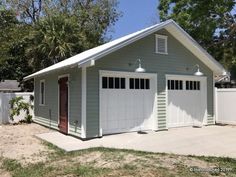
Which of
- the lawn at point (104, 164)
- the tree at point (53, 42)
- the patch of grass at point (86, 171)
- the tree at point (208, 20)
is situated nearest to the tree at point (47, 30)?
the tree at point (53, 42)

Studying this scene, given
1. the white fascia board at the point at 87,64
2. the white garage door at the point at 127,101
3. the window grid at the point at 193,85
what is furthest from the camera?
the window grid at the point at 193,85

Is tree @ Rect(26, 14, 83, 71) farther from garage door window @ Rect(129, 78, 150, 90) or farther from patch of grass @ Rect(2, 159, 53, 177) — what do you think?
patch of grass @ Rect(2, 159, 53, 177)

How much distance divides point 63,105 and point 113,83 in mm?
2469

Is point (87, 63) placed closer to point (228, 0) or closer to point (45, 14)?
point (228, 0)

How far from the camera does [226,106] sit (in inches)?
626

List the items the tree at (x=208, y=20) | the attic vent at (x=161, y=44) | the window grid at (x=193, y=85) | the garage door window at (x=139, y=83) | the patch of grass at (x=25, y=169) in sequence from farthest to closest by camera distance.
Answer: the tree at (x=208, y=20), the window grid at (x=193, y=85), the attic vent at (x=161, y=44), the garage door window at (x=139, y=83), the patch of grass at (x=25, y=169)

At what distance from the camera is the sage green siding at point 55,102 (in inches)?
463

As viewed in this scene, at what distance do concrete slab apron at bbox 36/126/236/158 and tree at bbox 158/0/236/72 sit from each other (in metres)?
10.8

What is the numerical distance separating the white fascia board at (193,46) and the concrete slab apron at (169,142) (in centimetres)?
337

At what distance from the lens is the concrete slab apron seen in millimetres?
9404

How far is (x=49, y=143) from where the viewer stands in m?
11.0

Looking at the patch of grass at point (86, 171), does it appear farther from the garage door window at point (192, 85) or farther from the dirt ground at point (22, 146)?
the garage door window at point (192, 85)

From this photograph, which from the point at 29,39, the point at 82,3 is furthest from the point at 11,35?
the point at 82,3

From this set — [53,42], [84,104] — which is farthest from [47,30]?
[84,104]
